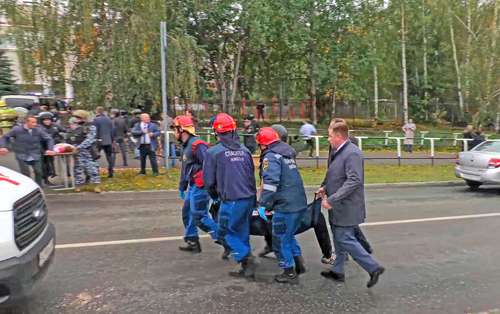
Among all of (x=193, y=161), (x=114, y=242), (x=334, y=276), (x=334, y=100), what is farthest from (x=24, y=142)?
(x=334, y=100)

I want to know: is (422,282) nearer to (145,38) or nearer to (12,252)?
(12,252)

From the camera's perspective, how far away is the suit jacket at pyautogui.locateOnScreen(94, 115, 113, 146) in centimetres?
1263

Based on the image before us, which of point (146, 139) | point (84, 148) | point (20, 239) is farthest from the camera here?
point (146, 139)

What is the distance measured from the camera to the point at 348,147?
5.10 metres

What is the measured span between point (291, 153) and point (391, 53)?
99.0 feet

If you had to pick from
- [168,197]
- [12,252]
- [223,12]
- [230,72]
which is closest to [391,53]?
[230,72]

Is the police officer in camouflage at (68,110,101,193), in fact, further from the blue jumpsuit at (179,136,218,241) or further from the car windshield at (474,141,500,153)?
the car windshield at (474,141,500,153)

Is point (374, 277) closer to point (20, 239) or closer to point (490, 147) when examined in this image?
point (20, 239)

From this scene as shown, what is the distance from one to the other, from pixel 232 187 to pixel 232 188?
1 centimetres

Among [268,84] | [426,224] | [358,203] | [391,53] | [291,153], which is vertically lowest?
→ [426,224]

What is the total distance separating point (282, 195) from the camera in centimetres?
517

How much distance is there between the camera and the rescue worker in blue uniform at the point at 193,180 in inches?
234

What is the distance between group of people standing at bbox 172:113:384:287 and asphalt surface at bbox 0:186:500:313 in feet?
0.89

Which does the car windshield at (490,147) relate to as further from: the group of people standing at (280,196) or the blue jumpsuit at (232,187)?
the blue jumpsuit at (232,187)
